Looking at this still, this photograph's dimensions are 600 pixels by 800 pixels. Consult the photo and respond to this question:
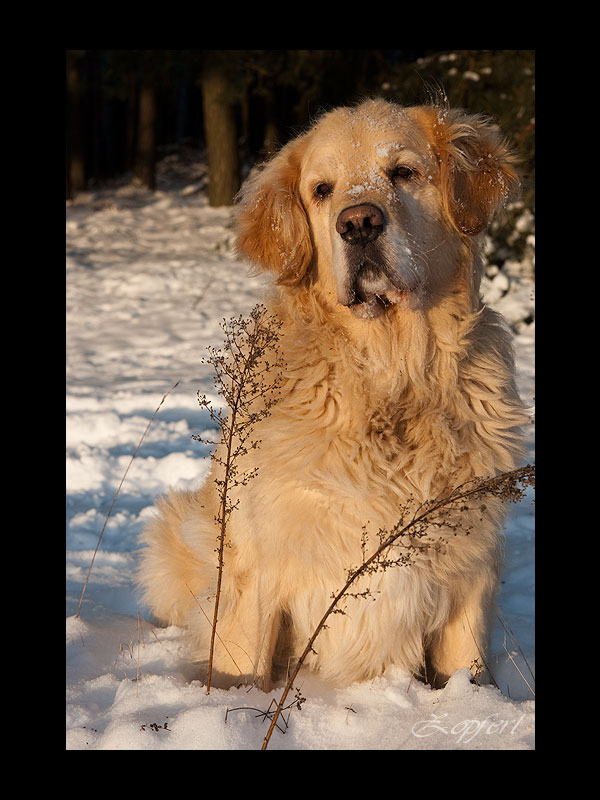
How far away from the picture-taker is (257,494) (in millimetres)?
2830

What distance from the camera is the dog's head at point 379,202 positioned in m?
2.80

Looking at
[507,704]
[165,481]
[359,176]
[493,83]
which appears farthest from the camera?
[493,83]

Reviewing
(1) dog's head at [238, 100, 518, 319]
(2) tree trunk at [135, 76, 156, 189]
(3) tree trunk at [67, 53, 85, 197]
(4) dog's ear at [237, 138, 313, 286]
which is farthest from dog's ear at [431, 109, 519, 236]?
(2) tree trunk at [135, 76, 156, 189]

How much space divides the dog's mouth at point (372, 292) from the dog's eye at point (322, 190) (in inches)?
17.4

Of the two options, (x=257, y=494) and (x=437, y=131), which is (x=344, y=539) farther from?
(x=437, y=131)

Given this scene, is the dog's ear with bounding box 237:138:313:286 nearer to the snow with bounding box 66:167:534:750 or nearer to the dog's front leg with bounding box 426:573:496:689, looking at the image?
the snow with bounding box 66:167:534:750

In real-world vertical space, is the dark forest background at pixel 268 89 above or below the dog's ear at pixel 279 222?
above

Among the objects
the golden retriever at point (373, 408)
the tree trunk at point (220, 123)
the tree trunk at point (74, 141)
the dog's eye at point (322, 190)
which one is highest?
the tree trunk at point (74, 141)

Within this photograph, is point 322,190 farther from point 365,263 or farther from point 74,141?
point 74,141

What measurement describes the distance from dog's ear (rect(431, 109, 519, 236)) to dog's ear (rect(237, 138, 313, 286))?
58 cm

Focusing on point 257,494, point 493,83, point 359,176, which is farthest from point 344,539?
point 493,83

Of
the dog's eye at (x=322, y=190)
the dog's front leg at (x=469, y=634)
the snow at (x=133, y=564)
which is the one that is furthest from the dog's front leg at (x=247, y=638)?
the dog's eye at (x=322, y=190)

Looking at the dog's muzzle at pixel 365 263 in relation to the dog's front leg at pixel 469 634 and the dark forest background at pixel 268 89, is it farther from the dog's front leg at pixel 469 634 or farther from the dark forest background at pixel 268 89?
the dog's front leg at pixel 469 634
